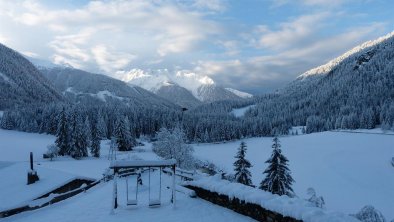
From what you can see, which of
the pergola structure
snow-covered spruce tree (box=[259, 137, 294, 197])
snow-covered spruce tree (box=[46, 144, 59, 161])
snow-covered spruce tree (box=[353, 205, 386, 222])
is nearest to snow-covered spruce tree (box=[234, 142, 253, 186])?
snow-covered spruce tree (box=[259, 137, 294, 197])

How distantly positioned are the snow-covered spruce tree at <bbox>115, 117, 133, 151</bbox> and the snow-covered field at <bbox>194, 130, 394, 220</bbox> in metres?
22.3

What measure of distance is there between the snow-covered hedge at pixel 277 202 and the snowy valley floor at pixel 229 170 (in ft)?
→ 2.47

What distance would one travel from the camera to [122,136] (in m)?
99.7

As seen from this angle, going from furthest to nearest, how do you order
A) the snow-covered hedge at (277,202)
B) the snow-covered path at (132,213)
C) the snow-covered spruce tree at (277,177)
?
the snow-covered spruce tree at (277,177)
the snow-covered path at (132,213)
the snow-covered hedge at (277,202)

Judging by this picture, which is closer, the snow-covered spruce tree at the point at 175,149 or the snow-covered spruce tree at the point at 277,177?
the snow-covered spruce tree at the point at 277,177

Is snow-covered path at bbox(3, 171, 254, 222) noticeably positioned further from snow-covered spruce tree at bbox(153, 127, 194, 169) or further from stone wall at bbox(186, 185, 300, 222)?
snow-covered spruce tree at bbox(153, 127, 194, 169)

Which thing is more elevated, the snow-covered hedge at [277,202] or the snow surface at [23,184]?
the snow-covered hedge at [277,202]

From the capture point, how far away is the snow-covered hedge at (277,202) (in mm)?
10367

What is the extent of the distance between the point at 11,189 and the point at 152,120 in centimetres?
13269

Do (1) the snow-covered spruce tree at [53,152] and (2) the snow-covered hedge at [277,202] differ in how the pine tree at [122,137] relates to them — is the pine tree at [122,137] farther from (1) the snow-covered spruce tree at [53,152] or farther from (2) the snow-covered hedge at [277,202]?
(2) the snow-covered hedge at [277,202]

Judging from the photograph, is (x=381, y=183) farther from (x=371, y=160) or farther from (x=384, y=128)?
(x=384, y=128)

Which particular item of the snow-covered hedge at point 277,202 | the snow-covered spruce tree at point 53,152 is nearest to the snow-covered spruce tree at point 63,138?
the snow-covered spruce tree at point 53,152

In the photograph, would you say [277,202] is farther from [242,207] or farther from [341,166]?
[341,166]

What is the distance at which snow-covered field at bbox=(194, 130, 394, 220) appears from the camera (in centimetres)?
5900
